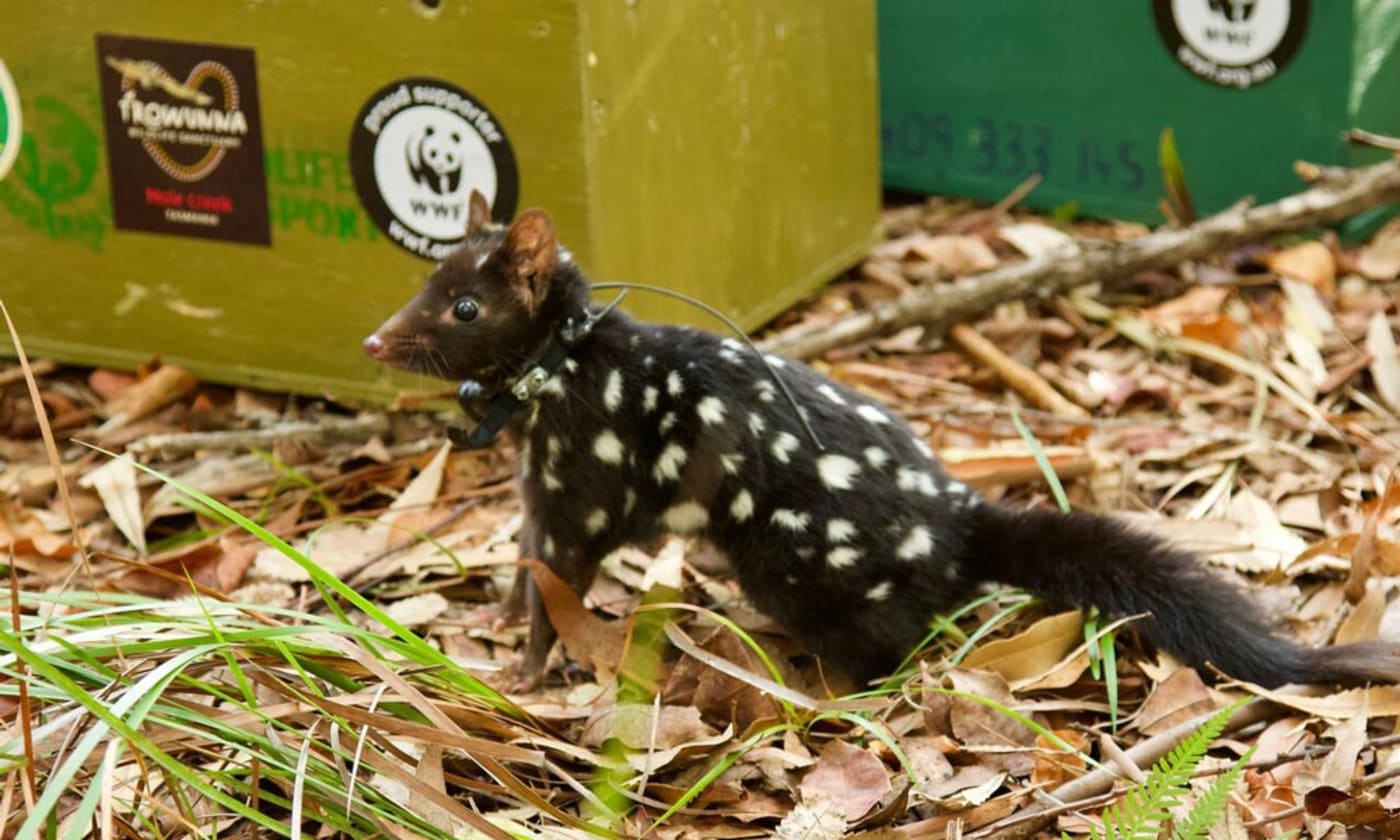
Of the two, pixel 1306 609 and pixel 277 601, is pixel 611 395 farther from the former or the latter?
pixel 1306 609

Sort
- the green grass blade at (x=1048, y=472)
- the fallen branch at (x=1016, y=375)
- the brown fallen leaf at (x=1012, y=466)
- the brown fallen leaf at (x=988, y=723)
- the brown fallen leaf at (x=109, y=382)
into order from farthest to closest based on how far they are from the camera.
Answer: the brown fallen leaf at (x=109, y=382), the fallen branch at (x=1016, y=375), the brown fallen leaf at (x=1012, y=466), the green grass blade at (x=1048, y=472), the brown fallen leaf at (x=988, y=723)

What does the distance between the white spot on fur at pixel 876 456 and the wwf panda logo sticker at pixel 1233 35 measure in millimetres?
2301

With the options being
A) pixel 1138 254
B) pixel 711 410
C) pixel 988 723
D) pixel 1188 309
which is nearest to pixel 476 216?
pixel 711 410

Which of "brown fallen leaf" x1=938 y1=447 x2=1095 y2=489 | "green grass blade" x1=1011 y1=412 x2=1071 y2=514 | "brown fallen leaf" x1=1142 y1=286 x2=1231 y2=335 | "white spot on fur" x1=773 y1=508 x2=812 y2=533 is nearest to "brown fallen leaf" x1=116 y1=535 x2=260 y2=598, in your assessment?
"white spot on fur" x1=773 y1=508 x2=812 y2=533

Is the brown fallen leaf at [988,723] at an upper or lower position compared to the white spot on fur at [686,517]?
lower

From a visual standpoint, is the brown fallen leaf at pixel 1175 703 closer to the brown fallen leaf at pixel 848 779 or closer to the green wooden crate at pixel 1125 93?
the brown fallen leaf at pixel 848 779

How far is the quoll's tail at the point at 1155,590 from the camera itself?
3.03 m

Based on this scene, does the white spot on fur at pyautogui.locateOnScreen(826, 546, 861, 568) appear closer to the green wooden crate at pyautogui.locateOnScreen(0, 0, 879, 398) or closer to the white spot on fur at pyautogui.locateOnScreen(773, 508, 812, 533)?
the white spot on fur at pyautogui.locateOnScreen(773, 508, 812, 533)

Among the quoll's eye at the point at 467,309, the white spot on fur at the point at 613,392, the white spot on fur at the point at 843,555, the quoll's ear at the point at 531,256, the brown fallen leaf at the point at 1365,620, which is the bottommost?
the brown fallen leaf at the point at 1365,620

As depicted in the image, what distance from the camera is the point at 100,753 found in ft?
8.57

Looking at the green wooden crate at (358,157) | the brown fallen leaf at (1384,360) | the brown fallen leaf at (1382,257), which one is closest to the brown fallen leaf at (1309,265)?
the brown fallen leaf at (1382,257)

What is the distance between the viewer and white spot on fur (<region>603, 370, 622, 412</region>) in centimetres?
330

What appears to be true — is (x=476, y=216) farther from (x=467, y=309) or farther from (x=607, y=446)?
(x=607, y=446)

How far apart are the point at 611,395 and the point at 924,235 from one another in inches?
90.8
